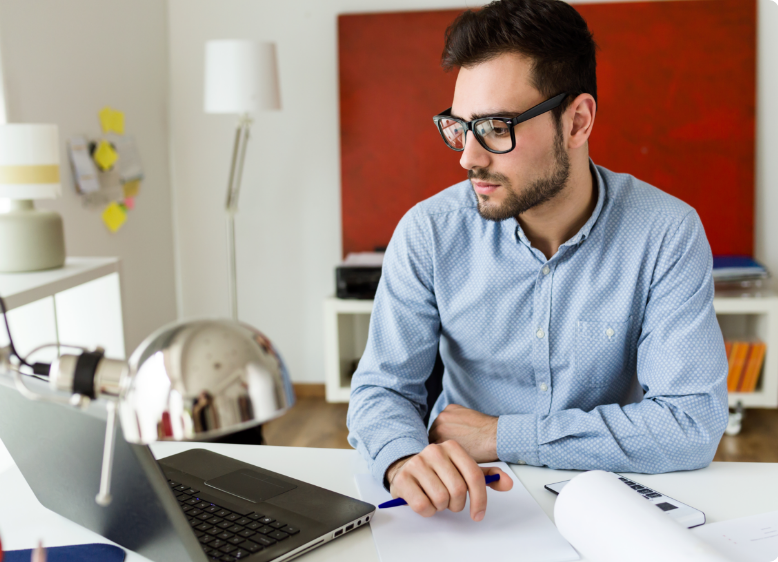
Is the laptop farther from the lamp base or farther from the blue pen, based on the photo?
the lamp base

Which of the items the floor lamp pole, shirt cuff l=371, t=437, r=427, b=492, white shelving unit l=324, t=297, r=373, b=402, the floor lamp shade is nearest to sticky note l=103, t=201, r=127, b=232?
the floor lamp pole

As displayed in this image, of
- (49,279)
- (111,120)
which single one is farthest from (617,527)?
(111,120)

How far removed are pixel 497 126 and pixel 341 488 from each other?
0.70 m

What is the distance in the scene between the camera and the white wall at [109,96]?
7.98ft

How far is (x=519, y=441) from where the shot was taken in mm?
1089

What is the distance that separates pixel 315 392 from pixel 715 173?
2186mm

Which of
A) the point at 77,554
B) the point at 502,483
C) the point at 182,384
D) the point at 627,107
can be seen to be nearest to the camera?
the point at 182,384

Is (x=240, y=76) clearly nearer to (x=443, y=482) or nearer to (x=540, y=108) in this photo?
(x=540, y=108)

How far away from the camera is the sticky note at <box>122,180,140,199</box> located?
10.2ft

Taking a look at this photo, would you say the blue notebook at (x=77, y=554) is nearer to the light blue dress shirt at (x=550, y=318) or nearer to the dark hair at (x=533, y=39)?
the light blue dress shirt at (x=550, y=318)

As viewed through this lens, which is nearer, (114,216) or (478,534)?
(478,534)

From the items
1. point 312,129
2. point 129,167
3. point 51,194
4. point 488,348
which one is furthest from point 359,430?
point 312,129

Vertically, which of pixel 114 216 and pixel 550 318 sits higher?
pixel 114 216

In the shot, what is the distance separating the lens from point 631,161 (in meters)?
3.30
